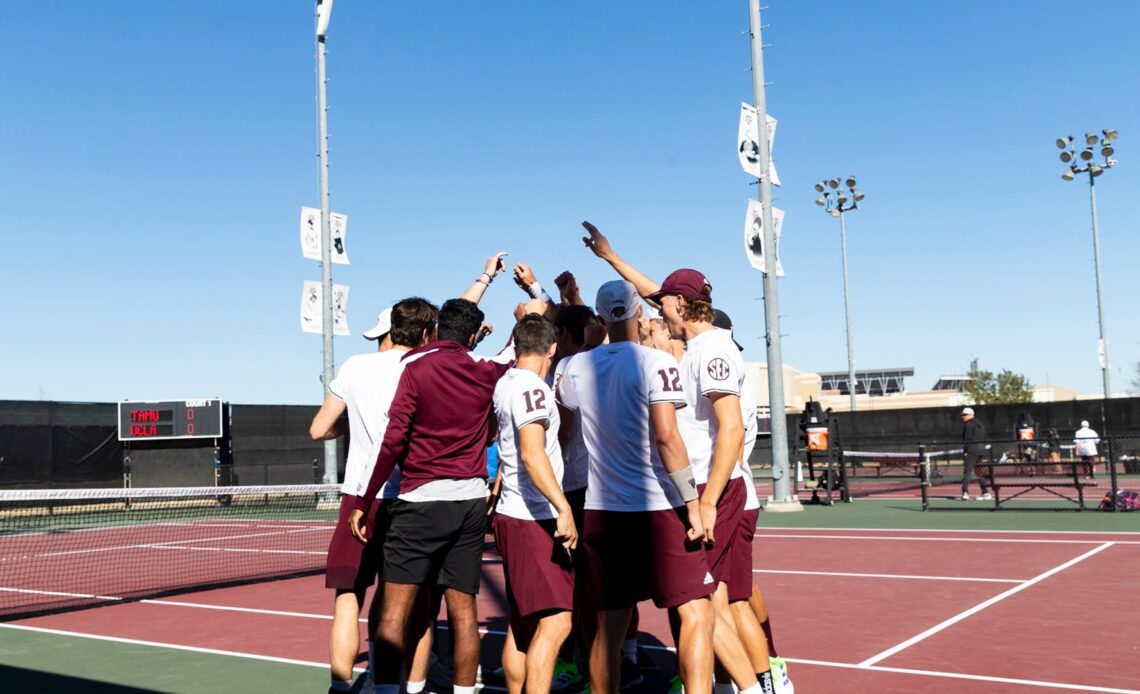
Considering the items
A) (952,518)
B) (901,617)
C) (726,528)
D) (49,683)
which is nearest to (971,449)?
(952,518)

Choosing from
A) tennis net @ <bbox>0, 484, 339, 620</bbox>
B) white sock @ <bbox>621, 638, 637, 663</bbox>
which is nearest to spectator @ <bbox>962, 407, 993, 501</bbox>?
tennis net @ <bbox>0, 484, 339, 620</bbox>

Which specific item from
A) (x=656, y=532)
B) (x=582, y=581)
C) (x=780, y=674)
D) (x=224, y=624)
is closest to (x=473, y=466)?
(x=582, y=581)

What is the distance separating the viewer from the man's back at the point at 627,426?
4422mm

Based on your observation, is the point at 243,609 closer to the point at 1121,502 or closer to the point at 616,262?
the point at 616,262

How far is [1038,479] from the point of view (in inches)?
938

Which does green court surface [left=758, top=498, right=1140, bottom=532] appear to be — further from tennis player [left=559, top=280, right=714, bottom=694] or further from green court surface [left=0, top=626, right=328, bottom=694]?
tennis player [left=559, top=280, right=714, bottom=694]

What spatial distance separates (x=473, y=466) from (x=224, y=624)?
4244mm

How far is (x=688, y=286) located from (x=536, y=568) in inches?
58.4

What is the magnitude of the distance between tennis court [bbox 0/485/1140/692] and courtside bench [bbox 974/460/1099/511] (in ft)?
6.88

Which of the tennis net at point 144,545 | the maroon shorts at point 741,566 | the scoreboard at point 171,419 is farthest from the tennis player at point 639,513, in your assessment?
the scoreboard at point 171,419

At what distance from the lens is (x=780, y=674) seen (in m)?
5.17

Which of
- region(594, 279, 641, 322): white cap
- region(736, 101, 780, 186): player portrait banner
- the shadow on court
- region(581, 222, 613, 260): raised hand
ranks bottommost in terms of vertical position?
the shadow on court

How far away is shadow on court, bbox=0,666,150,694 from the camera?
608cm

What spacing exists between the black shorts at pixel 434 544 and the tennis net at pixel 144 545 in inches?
221
